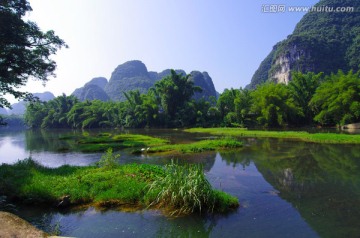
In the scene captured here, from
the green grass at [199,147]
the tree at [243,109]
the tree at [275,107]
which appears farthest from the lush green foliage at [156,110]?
the green grass at [199,147]

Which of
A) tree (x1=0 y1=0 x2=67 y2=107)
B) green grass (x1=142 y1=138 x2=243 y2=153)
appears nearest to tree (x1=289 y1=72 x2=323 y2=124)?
green grass (x1=142 y1=138 x2=243 y2=153)

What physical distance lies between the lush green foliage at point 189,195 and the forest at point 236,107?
4645cm

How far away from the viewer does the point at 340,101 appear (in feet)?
167

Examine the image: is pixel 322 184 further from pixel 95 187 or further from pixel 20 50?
pixel 20 50

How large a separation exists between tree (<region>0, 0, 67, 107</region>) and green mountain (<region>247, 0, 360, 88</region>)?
370 ft

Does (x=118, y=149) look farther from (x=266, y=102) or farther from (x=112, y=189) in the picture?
(x=266, y=102)

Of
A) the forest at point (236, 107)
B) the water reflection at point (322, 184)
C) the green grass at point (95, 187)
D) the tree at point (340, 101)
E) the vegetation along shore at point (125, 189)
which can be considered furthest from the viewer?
the forest at point (236, 107)

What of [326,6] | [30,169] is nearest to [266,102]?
[30,169]

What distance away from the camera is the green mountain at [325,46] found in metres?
116

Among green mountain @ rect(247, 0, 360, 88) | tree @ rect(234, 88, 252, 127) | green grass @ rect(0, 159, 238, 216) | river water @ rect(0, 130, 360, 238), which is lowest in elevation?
river water @ rect(0, 130, 360, 238)

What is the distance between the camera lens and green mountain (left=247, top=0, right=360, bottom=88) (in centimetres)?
11550

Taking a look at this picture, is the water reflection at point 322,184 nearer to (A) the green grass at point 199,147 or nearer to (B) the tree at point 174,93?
(A) the green grass at point 199,147

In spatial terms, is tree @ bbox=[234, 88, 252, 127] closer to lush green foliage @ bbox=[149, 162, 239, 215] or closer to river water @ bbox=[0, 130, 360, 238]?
river water @ bbox=[0, 130, 360, 238]

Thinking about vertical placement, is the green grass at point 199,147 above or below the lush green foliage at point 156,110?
below
